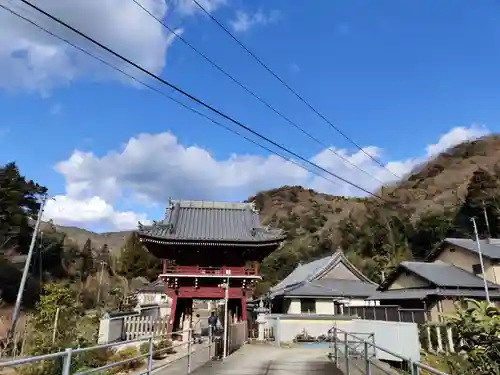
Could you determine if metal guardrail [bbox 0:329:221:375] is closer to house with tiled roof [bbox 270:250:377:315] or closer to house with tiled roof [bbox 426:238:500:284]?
house with tiled roof [bbox 270:250:377:315]

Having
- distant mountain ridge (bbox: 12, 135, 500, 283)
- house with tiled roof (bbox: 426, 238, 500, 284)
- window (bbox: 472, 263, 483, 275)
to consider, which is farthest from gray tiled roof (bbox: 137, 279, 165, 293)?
window (bbox: 472, 263, 483, 275)

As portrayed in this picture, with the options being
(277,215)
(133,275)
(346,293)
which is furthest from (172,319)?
(277,215)

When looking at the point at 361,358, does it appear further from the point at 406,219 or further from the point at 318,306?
the point at 406,219

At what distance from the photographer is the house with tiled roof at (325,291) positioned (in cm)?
2725

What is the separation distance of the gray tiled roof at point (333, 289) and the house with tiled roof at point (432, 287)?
2.24 metres

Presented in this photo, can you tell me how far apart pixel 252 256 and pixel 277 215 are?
7191 centimetres

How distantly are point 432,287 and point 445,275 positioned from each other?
7.56 ft

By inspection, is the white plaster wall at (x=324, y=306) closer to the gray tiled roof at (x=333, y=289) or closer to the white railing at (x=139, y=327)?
the gray tiled roof at (x=333, y=289)

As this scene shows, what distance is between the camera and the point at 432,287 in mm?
24562

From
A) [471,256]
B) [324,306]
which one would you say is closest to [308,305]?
[324,306]

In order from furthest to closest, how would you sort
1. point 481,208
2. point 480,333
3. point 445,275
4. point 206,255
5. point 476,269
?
point 481,208 → point 476,269 → point 445,275 → point 206,255 → point 480,333

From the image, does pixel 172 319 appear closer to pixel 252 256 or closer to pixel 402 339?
pixel 252 256

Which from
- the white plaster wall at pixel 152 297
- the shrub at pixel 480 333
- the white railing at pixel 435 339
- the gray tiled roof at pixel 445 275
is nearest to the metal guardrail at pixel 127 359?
the shrub at pixel 480 333

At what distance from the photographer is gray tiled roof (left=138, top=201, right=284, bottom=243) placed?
1930cm
